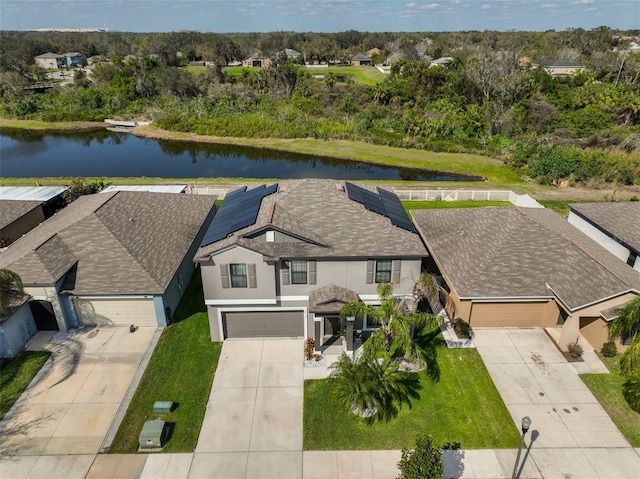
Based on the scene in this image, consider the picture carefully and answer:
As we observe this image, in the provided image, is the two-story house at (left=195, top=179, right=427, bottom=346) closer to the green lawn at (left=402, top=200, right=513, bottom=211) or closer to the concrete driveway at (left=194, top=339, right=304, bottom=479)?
the concrete driveway at (left=194, top=339, right=304, bottom=479)

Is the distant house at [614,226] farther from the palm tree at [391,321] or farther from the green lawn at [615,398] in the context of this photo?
the palm tree at [391,321]


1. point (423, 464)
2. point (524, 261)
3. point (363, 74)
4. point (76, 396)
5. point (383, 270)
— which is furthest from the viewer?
point (363, 74)

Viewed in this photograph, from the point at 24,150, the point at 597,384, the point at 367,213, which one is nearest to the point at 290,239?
the point at 367,213

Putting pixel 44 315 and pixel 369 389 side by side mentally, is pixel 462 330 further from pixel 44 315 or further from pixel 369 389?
pixel 44 315

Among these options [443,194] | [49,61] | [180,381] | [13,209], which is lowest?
[180,381]

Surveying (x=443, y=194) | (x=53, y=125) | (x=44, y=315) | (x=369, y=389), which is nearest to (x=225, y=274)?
(x=369, y=389)

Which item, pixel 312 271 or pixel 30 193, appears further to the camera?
pixel 30 193
